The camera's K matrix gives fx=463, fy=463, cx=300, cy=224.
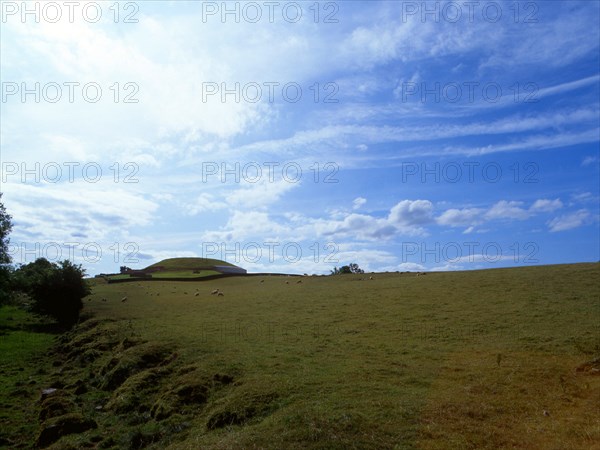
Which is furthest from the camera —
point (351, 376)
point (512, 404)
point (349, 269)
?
point (349, 269)

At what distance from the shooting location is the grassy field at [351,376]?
10.8m

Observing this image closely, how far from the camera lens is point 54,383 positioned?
1995 cm

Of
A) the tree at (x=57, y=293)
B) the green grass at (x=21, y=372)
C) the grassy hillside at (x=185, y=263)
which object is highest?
the grassy hillside at (x=185, y=263)

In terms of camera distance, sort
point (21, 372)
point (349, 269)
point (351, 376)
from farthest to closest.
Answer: point (349, 269)
point (21, 372)
point (351, 376)

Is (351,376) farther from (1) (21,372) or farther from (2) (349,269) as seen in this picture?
(2) (349,269)

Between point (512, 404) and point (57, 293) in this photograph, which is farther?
point (57, 293)

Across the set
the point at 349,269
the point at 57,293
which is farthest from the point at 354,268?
the point at 57,293

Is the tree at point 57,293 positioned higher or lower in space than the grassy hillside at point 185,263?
lower

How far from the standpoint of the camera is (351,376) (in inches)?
584

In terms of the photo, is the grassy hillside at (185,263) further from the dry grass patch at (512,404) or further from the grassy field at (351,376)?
the dry grass patch at (512,404)

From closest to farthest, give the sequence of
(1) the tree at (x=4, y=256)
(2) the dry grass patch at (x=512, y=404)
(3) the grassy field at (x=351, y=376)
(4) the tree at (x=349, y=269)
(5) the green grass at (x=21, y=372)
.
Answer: (2) the dry grass patch at (x=512, y=404) < (3) the grassy field at (x=351, y=376) < (5) the green grass at (x=21, y=372) < (1) the tree at (x=4, y=256) < (4) the tree at (x=349, y=269)

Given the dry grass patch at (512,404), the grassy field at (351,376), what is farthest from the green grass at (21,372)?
the dry grass patch at (512,404)

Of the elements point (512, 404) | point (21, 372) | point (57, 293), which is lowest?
point (21, 372)

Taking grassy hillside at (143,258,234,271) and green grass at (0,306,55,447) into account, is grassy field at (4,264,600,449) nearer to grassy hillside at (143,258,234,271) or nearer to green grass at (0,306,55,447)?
green grass at (0,306,55,447)
